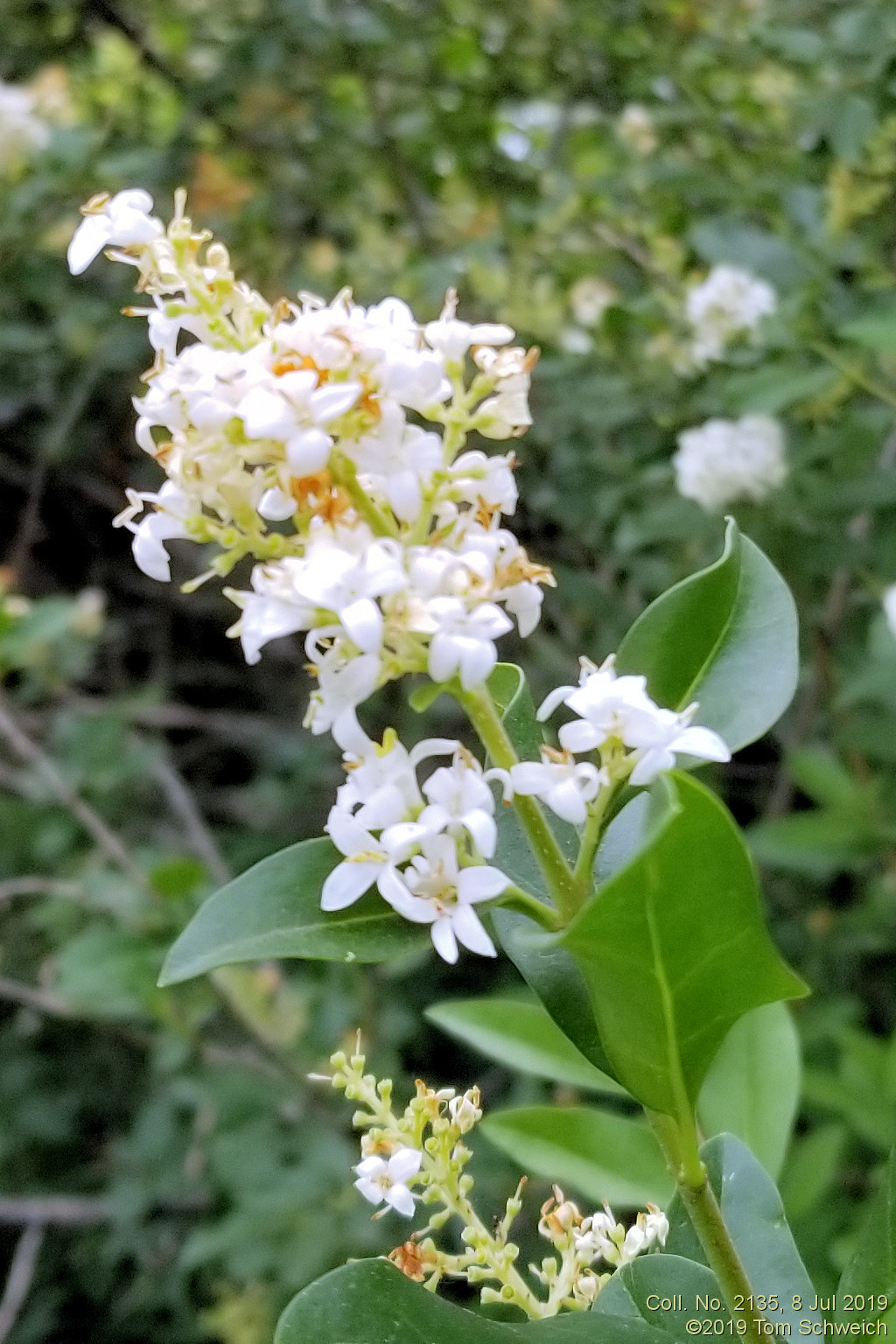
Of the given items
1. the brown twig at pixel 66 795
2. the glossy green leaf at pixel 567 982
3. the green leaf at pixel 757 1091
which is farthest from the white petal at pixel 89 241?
the brown twig at pixel 66 795

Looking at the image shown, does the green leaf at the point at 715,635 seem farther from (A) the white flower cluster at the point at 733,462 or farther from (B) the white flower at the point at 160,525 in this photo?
(A) the white flower cluster at the point at 733,462

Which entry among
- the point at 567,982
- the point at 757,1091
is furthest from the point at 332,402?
the point at 757,1091

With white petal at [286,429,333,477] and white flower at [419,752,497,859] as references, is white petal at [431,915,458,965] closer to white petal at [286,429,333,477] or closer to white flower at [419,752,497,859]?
white flower at [419,752,497,859]

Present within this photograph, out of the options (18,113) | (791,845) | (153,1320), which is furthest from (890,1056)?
(18,113)

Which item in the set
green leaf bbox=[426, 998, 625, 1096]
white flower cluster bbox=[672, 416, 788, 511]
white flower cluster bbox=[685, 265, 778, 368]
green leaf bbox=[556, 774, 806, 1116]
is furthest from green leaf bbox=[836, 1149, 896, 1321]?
white flower cluster bbox=[685, 265, 778, 368]

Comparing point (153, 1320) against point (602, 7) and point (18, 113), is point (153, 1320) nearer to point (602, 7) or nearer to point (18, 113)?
point (18, 113)

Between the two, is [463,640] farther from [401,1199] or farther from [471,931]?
[401,1199]

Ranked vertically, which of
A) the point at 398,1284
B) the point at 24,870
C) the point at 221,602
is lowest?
the point at 24,870
